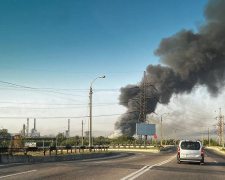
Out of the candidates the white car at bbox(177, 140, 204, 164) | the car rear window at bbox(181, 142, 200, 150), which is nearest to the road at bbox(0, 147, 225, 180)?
the white car at bbox(177, 140, 204, 164)

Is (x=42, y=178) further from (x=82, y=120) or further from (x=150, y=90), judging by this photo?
(x=150, y=90)

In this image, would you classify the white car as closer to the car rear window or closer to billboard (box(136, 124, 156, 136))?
the car rear window

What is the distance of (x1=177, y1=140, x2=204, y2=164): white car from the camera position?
1946 cm

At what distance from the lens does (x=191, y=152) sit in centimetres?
1956

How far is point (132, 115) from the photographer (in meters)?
135

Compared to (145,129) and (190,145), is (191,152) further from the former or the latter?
(145,129)

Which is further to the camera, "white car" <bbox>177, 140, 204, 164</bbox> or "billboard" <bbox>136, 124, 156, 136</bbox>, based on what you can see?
"billboard" <bbox>136, 124, 156, 136</bbox>

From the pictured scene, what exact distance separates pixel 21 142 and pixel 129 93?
A: 7674 centimetres

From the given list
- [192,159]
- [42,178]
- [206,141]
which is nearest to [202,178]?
[42,178]

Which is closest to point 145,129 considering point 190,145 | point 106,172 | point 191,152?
point 190,145

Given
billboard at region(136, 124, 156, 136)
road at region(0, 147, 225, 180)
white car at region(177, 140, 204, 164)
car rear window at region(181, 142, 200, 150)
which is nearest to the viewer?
road at region(0, 147, 225, 180)

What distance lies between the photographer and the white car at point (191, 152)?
19.5 metres

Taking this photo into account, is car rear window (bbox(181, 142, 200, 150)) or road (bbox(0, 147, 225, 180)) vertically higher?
car rear window (bbox(181, 142, 200, 150))

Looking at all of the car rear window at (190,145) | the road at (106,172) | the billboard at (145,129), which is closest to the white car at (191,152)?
the car rear window at (190,145)
